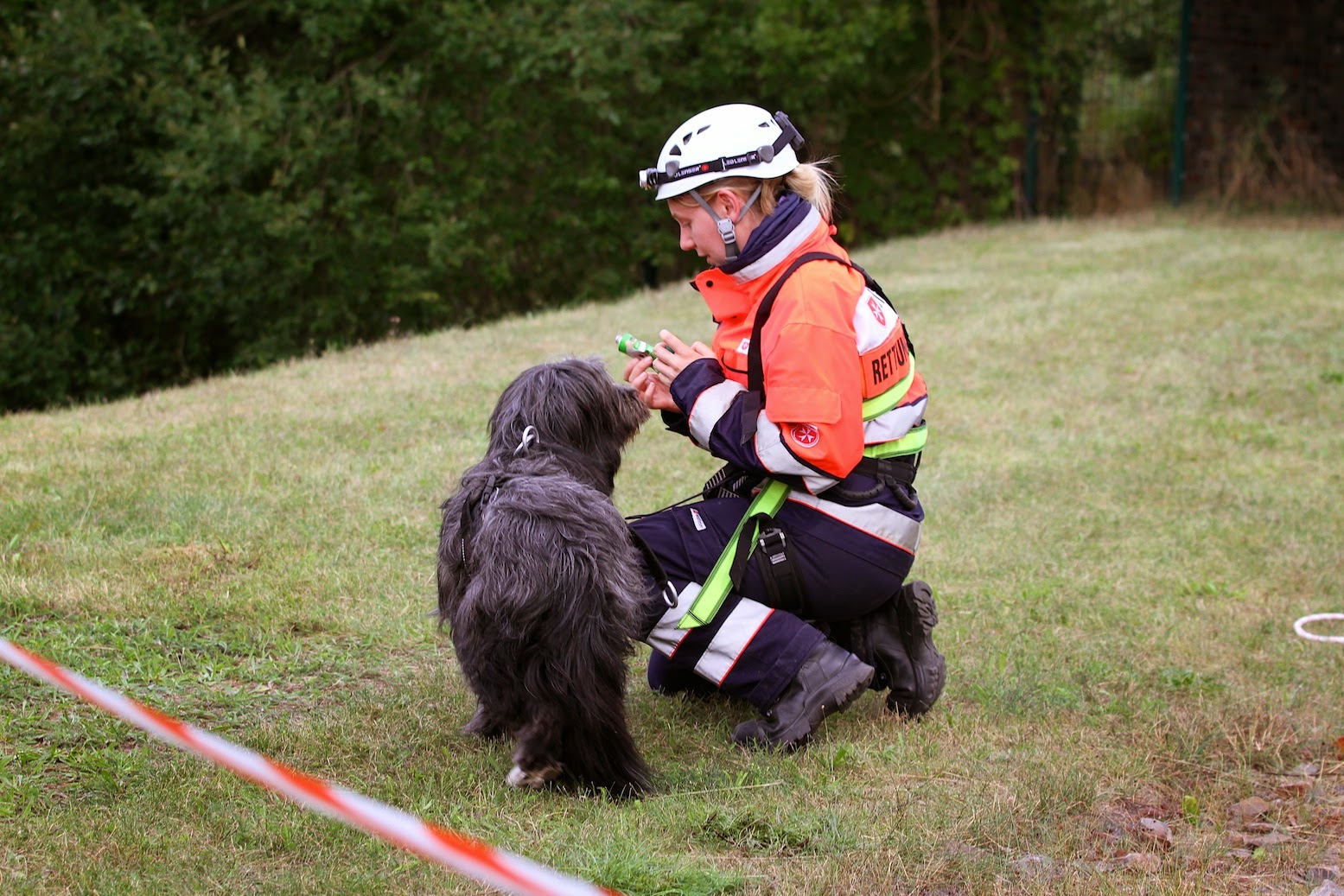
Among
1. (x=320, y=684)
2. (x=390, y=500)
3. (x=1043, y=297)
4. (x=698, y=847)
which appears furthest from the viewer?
(x=1043, y=297)

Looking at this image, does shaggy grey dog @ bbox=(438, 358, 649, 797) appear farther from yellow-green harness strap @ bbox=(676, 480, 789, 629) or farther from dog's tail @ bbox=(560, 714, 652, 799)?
yellow-green harness strap @ bbox=(676, 480, 789, 629)

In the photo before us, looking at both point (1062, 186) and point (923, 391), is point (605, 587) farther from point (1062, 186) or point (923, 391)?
point (1062, 186)

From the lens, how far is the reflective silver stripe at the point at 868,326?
11.8ft

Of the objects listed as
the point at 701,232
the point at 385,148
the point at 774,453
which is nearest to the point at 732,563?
the point at 774,453

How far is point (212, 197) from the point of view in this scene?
1343cm

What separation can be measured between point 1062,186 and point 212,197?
985 cm

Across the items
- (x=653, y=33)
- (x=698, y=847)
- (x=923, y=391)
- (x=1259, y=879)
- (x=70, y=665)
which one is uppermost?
(x=653, y=33)

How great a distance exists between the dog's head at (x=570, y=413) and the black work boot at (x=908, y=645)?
3.20 feet

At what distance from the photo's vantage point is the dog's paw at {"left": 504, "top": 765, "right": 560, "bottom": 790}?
3395mm

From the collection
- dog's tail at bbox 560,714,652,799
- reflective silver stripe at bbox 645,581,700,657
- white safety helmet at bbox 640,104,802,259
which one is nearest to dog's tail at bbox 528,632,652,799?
dog's tail at bbox 560,714,652,799

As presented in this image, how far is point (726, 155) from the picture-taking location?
11.7 ft

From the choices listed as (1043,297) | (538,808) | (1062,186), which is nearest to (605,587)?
(538,808)

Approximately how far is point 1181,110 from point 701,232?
14314mm

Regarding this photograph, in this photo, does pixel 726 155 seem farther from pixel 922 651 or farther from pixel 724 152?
pixel 922 651
